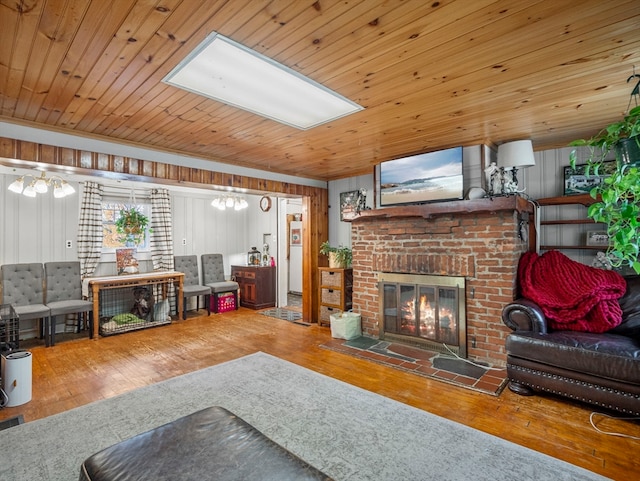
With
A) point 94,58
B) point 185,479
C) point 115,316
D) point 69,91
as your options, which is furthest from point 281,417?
point 115,316

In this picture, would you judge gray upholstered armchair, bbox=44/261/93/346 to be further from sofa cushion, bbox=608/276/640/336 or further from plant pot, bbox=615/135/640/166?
sofa cushion, bbox=608/276/640/336

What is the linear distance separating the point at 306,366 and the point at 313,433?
3.92 ft

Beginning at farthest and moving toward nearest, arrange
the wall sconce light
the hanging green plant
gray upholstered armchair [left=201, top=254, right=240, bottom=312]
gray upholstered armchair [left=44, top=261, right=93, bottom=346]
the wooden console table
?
gray upholstered armchair [left=201, top=254, right=240, bottom=312], the hanging green plant, the wooden console table, gray upholstered armchair [left=44, top=261, right=93, bottom=346], the wall sconce light

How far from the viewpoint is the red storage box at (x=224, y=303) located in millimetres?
6055

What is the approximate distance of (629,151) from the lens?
162cm

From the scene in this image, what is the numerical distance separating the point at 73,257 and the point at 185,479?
5.20 metres

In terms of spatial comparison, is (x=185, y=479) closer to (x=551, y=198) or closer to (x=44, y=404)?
(x=44, y=404)

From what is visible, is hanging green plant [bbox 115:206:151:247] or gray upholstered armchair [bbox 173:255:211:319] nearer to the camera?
hanging green plant [bbox 115:206:151:247]

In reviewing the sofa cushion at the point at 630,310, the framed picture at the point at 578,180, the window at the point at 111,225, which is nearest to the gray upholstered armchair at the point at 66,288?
the window at the point at 111,225

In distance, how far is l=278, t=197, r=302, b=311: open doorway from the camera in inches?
262

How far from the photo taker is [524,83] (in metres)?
2.26

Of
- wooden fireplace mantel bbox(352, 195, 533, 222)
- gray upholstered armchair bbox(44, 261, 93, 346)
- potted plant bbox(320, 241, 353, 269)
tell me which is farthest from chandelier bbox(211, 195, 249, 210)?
wooden fireplace mantel bbox(352, 195, 533, 222)

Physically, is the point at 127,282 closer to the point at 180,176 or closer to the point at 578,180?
the point at 180,176

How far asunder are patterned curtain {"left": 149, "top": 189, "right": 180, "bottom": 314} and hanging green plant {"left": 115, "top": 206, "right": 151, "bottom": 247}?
0.75 feet
